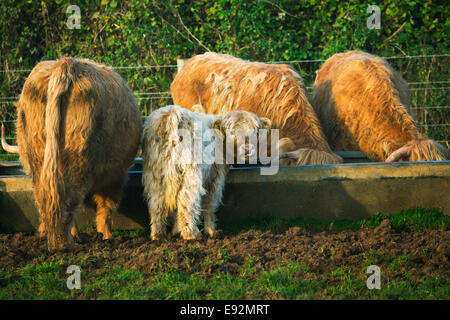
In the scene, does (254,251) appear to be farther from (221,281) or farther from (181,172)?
(181,172)

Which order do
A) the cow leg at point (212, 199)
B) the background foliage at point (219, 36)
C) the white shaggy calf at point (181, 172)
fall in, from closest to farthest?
the white shaggy calf at point (181, 172) < the cow leg at point (212, 199) < the background foliage at point (219, 36)

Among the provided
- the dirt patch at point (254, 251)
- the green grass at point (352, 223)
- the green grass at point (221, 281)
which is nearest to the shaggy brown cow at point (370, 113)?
the green grass at point (352, 223)

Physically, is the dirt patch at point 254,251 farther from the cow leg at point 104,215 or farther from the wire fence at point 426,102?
the wire fence at point 426,102

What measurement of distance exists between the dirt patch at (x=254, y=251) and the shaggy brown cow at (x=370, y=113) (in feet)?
4.56

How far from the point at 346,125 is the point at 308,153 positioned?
1466 millimetres

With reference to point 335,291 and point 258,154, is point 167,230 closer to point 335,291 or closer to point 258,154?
point 258,154

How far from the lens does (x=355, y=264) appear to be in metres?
4.46

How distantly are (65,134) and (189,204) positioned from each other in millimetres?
1210

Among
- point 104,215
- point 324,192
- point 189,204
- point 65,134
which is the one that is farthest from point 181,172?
point 324,192

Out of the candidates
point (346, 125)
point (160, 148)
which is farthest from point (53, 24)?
point (160, 148)

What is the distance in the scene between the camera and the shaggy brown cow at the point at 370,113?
6.36 meters

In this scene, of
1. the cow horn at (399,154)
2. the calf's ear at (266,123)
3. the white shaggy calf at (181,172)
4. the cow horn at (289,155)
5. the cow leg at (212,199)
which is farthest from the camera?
the cow horn at (399,154)

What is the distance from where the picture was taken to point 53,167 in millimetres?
4434

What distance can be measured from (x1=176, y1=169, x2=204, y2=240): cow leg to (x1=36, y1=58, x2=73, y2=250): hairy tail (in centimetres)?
101
